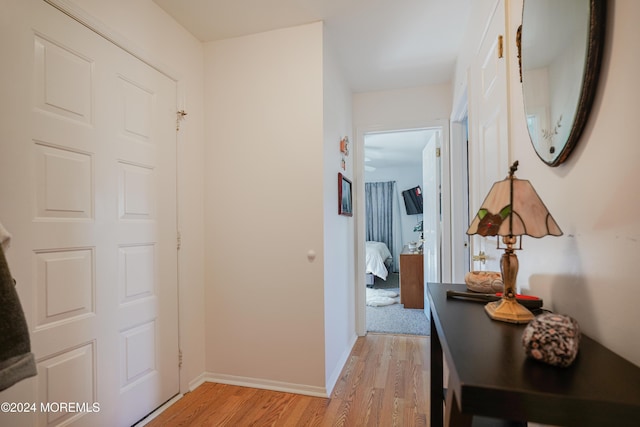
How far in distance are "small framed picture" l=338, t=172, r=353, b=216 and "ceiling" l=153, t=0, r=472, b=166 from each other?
980mm

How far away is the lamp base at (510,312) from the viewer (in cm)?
78

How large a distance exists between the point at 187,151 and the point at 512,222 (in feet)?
6.36

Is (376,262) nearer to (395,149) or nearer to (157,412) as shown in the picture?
(395,149)

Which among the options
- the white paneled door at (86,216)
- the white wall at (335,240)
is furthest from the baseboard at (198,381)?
the white wall at (335,240)

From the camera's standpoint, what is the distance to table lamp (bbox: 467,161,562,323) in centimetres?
75

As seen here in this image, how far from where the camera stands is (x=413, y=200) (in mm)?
6418

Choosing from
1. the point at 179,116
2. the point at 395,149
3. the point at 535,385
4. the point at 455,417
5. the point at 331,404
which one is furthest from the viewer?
the point at 395,149

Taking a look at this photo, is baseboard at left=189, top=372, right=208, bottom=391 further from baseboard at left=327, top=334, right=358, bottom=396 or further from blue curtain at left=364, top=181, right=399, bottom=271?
blue curtain at left=364, top=181, right=399, bottom=271

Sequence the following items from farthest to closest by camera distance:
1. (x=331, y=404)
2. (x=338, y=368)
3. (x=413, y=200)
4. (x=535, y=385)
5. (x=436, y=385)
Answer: (x=413, y=200)
(x=338, y=368)
(x=331, y=404)
(x=436, y=385)
(x=535, y=385)

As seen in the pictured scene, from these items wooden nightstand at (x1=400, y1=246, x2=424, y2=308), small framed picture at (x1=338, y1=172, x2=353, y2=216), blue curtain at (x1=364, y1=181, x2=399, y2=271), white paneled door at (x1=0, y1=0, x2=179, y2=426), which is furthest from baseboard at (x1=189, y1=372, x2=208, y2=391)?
blue curtain at (x1=364, y1=181, x2=399, y2=271)

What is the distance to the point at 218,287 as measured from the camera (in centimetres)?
216

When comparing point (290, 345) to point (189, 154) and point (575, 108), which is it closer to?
point (189, 154)

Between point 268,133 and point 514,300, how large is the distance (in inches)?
67.5

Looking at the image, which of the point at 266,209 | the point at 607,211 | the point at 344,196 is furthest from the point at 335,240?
the point at 607,211
